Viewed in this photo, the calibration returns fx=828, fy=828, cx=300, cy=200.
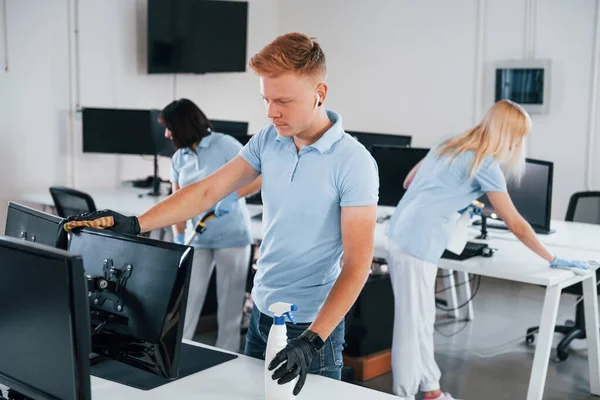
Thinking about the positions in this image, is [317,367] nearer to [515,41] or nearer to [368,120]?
[515,41]

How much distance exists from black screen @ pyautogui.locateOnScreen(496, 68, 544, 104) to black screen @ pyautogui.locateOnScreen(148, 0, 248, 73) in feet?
7.17

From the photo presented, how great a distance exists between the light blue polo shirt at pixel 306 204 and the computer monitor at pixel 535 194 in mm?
2305

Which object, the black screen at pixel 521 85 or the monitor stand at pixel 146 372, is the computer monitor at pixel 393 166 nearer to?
the black screen at pixel 521 85

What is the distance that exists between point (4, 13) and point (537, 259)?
3823mm

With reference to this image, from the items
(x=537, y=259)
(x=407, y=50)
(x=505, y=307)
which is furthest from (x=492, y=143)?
(x=407, y=50)

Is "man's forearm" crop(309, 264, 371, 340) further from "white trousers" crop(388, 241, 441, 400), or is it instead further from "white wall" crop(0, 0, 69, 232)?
"white wall" crop(0, 0, 69, 232)

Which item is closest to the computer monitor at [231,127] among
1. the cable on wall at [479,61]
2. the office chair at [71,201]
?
the office chair at [71,201]

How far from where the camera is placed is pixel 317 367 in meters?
2.31

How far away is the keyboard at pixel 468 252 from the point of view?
13.2 feet

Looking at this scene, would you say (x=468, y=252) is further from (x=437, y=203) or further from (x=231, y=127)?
(x=231, y=127)

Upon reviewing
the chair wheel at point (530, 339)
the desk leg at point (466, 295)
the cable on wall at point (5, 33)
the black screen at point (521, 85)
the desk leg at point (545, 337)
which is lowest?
the chair wheel at point (530, 339)

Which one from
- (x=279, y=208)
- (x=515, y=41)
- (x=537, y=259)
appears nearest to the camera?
(x=279, y=208)

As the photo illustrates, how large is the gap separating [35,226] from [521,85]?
4.80 meters

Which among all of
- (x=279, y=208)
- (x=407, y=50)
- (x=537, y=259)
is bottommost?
(x=537, y=259)
